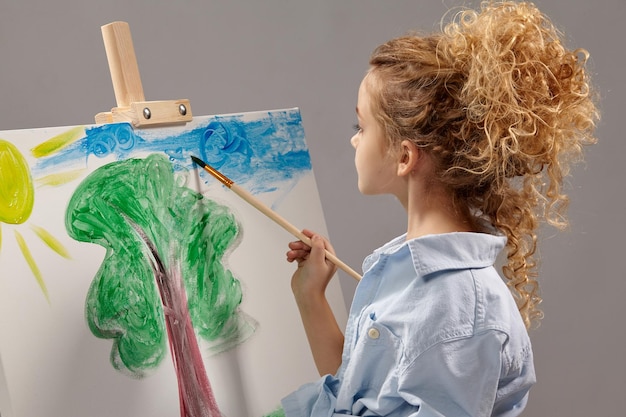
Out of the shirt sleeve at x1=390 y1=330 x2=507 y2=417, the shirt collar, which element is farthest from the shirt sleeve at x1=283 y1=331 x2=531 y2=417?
the shirt collar

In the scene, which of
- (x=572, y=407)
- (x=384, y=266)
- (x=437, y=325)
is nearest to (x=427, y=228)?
(x=384, y=266)

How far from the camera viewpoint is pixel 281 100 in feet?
9.66

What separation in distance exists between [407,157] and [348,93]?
1.49m

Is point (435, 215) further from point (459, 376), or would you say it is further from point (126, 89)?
point (126, 89)

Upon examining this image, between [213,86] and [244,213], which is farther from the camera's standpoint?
[213,86]

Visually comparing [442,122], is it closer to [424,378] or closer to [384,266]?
[384,266]

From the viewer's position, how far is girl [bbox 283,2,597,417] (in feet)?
4.70

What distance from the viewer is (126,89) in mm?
1808

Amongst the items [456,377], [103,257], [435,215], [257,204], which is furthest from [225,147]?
[456,377]

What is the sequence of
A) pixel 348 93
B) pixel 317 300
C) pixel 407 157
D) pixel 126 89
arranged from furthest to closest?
pixel 348 93 → pixel 317 300 → pixel 126 89 → pixel 407 157

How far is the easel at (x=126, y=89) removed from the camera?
5.82 ft

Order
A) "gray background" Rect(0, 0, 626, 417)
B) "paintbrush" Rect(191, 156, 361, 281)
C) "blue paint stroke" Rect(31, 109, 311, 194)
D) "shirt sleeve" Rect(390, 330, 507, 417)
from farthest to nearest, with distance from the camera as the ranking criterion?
"gray background" Rect(0, 0, 626, 417) → "paintbrush" Rect(191, 156, 361, 281) → "blue paint stroke" Rect(31, 109, 311, 194) → "shirt sleeve" Rect(390, 330, 507, 417)

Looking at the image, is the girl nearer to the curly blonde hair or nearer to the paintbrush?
the curly blonde hair

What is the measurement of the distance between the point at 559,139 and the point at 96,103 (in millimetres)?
1587
